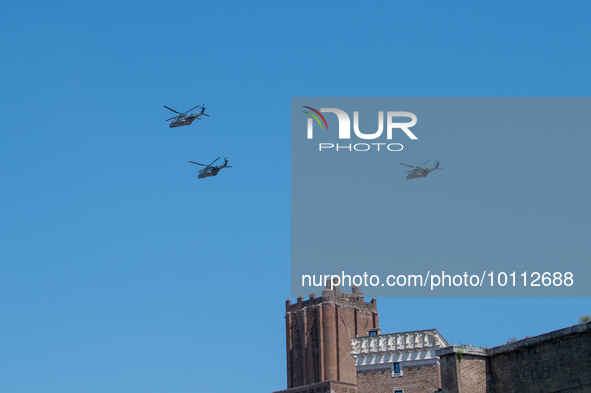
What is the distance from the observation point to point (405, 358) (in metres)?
57.6

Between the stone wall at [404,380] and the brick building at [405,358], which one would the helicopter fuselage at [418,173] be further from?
the stone wall at [404,380]

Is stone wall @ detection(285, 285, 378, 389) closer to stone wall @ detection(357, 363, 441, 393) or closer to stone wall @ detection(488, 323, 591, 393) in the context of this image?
stone wall @ detection(357, 363, 441, 393)

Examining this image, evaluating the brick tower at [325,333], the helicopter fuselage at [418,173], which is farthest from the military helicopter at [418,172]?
the brick tower at [325,333]

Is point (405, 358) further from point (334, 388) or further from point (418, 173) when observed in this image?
point (418, 173)

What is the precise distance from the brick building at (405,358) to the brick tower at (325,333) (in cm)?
11

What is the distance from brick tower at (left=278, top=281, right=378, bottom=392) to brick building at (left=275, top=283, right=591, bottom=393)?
110mm

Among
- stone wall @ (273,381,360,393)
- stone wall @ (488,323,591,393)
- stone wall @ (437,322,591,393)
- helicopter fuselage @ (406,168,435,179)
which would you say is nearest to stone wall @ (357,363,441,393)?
stone wall @ (273,381,360,393)

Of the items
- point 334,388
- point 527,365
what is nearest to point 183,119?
point 334,388

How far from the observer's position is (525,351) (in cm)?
1847

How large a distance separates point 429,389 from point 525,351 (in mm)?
38391

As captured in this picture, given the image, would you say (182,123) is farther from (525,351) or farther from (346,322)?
(525,351)

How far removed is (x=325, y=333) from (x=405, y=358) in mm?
44208

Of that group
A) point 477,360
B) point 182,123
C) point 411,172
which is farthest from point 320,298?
point 477,360

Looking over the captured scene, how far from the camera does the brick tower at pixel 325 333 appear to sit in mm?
100250
